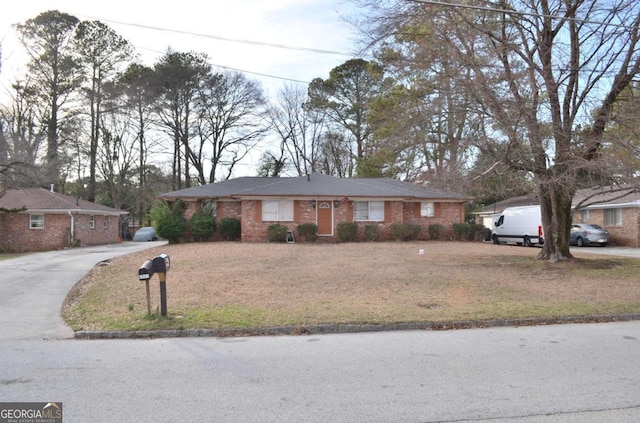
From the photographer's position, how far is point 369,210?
28.1 meters

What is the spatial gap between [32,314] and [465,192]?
12344 mm

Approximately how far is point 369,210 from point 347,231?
7.47ft

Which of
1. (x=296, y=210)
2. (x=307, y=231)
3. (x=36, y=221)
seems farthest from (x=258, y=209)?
(x=36, y=221)

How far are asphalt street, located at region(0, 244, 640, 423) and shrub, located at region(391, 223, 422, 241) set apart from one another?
1901cm

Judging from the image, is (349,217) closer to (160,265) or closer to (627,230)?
(627,230)

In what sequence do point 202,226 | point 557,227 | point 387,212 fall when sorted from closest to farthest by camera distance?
point 557,227
point 202,226
point 387,212

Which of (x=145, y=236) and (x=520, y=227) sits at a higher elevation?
(x=520, y=227)

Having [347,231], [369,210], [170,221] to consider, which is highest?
[369,210]

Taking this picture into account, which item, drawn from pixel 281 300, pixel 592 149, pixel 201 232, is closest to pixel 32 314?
pixel 281 300

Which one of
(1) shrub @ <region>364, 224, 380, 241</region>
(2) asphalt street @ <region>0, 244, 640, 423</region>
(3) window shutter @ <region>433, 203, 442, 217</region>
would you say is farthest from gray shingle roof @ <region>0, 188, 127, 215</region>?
(2) asphalt street @ <region>0, 244, 640, 423</region>

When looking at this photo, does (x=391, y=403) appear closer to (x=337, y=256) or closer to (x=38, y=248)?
(x=337, y=256)

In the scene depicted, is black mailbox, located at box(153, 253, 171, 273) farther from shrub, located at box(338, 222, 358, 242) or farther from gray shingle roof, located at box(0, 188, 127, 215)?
gray shingle roof, located at box(0, 188, 127, 215)

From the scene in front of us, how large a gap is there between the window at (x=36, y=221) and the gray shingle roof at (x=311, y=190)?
7952mm

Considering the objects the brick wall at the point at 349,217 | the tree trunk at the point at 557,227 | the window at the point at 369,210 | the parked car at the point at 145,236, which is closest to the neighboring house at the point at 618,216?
the brick wall at the point at 349,217
